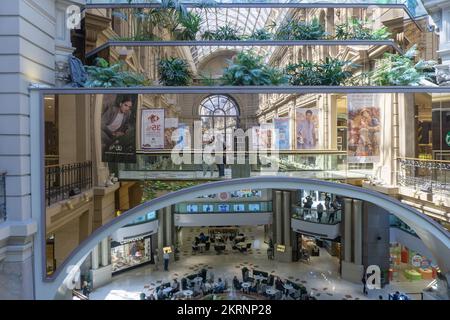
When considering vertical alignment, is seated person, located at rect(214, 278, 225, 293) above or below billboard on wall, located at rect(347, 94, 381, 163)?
below

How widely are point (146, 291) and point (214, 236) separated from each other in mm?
7007

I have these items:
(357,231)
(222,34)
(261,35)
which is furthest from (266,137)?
(357,231)

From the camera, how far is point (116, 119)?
22.1 feet

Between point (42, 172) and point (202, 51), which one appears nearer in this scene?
point (42, 172)

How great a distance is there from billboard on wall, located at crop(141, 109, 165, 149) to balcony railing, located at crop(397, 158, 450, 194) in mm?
4879

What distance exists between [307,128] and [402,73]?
2.32 meters

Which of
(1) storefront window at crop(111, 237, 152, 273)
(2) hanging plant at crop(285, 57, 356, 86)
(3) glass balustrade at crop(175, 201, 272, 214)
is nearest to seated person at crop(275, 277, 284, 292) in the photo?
(3) glass balustrade at crop(175, 201, 272, 214)

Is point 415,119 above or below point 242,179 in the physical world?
above

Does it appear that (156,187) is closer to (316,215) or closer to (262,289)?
(262,289)

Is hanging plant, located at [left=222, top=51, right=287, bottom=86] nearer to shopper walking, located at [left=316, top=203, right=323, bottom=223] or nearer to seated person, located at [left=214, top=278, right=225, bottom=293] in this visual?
seated person, located at [left=214, top=278, right=225, bottom=293]

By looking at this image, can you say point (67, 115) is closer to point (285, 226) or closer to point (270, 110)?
point (270, 110)

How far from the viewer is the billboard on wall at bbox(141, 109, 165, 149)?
685 cm

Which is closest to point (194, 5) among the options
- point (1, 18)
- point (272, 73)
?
point (272, 73)

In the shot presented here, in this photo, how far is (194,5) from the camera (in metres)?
9.52
